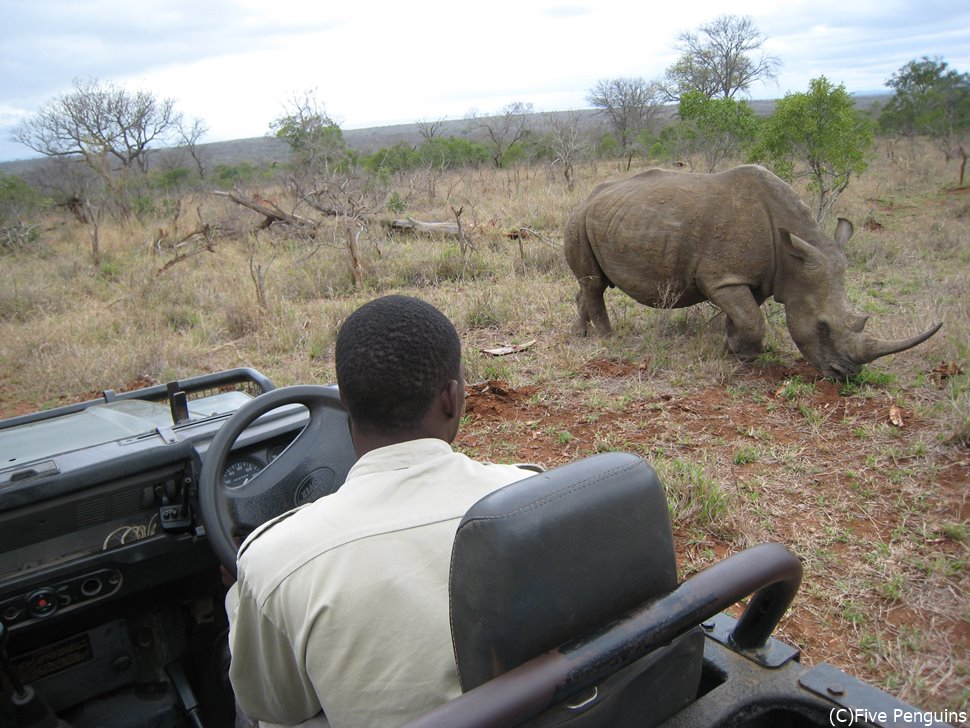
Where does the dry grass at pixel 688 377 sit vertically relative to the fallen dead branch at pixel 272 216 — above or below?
below

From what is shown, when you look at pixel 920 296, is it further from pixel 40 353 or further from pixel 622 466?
pixel 40 353

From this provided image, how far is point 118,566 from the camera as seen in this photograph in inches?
95.2

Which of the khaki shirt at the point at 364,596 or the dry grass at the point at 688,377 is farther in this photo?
the dry grass at the point at 688,377

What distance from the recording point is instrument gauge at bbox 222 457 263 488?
250cm

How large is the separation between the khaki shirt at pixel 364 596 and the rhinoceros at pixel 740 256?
16.8 ft

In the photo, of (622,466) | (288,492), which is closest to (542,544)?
(622,466)

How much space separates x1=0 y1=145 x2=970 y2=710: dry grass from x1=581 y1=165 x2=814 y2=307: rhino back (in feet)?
2.08

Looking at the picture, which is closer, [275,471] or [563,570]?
[563,570]

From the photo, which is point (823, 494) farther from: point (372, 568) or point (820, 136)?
point (820, 136)

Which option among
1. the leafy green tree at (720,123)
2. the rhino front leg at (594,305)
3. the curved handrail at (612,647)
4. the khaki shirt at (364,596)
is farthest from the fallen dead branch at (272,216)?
the curved handrail at (612,647)

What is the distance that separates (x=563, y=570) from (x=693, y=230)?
5617mm

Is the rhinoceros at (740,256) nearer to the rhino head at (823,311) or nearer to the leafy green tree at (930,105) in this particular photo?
the rhino head at (823,311)

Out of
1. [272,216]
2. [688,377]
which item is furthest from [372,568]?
[272,216]

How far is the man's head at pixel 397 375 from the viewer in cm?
165
